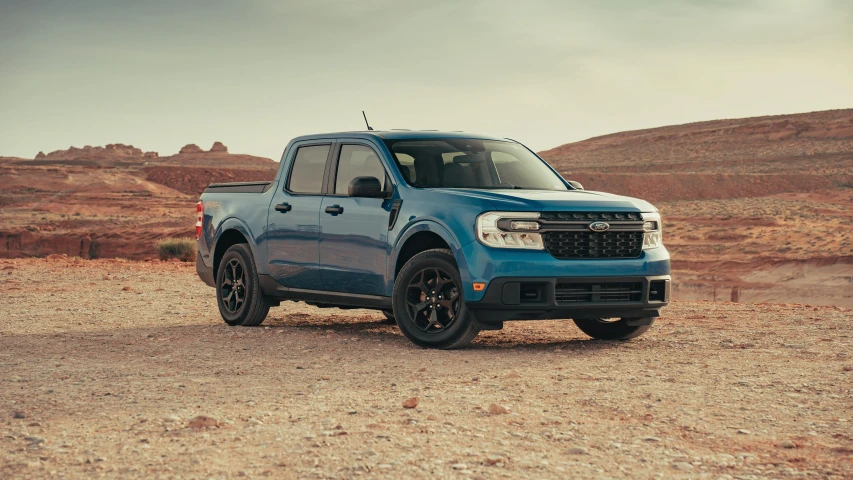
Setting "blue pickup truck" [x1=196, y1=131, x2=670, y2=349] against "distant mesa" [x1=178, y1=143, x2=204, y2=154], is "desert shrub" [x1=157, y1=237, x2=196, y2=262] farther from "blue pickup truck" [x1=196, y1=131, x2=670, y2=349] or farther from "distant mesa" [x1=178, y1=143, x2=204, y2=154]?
"distant mesa" [x1=178, y1=143, x2=204, y2=154]

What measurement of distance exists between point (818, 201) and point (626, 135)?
76706 millimetres

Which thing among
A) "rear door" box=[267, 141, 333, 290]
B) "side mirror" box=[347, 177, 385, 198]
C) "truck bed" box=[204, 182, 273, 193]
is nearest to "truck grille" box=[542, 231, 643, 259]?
"side mirror" box=[347, 177, 385, 198]

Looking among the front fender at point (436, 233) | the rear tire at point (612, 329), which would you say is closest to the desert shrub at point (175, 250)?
the rear tire at point (612, 329)

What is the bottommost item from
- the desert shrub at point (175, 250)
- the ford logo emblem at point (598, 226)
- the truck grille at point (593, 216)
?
the desert shrub at point (175, 250)

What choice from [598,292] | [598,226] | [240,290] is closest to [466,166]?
[598,226]

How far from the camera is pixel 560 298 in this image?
884 centimetres

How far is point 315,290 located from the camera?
10.6 m

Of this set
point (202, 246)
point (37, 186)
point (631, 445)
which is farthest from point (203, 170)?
point (631, 445)

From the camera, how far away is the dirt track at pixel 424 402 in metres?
5.18

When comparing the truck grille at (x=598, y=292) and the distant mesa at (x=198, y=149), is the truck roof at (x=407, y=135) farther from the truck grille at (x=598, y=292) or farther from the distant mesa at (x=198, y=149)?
the distant mesa at (x=198, y=149)

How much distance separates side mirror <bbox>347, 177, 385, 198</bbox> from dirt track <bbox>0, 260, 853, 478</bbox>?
141cm

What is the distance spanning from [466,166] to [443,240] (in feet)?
3.66

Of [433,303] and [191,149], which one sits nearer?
[433,303]

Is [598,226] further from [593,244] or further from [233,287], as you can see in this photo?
[233,287]
